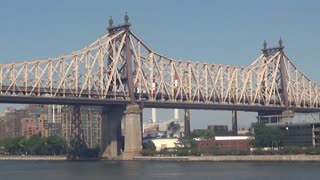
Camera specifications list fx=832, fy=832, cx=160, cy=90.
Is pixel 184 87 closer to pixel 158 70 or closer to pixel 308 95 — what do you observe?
pixel 158 70

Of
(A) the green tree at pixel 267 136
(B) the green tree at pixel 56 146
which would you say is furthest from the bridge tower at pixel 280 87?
(B) the green tree at pixel 56 146

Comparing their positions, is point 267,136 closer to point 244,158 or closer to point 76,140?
point 244,158

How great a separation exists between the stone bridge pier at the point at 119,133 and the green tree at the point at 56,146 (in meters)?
52.8

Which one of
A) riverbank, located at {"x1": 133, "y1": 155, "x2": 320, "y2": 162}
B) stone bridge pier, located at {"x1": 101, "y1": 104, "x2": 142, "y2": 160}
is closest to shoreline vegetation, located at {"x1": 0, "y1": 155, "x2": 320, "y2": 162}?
riverbank, located at {"x1": 133, "y1": 155, "x2": 320, "y2": 162}

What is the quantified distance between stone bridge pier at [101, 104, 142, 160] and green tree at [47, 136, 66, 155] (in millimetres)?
52824

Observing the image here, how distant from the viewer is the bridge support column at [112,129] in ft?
463

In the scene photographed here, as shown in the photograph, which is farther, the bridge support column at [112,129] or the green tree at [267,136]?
the bridge support column at [112,129]

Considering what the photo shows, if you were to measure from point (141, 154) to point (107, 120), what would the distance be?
29.7ft

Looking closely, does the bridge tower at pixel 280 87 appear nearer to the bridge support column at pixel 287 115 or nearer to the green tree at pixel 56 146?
the bridge support column at pixel 287 115

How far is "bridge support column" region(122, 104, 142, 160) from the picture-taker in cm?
13475

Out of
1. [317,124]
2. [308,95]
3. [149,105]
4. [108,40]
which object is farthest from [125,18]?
[308,95]

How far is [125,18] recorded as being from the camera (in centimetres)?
14338

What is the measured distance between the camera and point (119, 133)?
143000mm

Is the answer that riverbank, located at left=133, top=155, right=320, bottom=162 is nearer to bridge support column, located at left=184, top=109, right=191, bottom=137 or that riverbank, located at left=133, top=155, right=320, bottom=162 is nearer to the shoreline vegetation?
the shoreline vegetation
